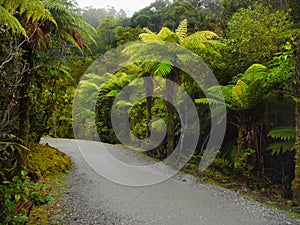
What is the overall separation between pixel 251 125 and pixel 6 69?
3.61 meters

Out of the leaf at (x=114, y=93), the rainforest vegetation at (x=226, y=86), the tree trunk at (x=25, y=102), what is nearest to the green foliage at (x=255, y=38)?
the rainforest vegetation at (x=226, y=86)

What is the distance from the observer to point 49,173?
4355 millimetres

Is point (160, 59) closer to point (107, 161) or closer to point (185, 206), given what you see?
point (107, 161)

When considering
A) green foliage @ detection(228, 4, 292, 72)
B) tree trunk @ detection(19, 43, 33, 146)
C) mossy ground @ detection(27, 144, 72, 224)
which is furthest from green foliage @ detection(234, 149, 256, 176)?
tree trunk @ detection(19, 43, 33, 146)

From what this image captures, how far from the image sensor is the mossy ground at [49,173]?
2.80 m

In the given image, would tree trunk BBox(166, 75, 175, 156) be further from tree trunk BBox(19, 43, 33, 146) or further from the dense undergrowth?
tree trunk BBox(19, 43, 33, 146)

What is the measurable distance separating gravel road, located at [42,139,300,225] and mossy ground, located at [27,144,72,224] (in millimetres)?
108

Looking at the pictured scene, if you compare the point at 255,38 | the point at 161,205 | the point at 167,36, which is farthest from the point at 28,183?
the point at 255,38

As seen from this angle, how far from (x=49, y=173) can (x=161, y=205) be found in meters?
1.94

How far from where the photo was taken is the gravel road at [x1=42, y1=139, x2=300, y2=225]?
9.54ft

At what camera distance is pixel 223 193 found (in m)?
3.84

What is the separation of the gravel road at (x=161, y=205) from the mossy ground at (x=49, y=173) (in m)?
0.11

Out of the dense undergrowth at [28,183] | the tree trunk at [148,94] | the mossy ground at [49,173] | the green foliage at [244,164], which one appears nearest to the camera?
the dense undergrowth at [28,183]

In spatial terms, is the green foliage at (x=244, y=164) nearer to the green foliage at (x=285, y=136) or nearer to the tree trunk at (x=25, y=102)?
the green foliage at (x=285, y=136)
